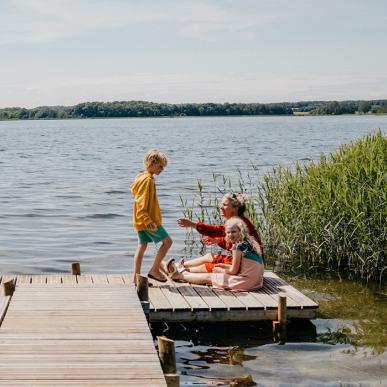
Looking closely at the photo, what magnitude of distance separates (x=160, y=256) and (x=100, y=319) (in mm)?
2357

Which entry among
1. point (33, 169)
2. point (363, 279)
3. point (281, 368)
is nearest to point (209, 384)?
point (281, 368)

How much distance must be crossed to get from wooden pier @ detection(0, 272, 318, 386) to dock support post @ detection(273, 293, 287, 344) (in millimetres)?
83

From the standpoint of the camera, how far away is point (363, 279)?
1201cm

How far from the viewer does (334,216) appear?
12062mm

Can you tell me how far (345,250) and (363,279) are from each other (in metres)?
0.56

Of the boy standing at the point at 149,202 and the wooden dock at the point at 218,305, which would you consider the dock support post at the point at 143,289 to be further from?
the boy standing at the point at 149,202

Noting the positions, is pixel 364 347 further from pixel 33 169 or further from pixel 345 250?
pixel 33 169

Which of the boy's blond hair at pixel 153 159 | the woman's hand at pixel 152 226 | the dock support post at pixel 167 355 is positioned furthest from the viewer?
the woman's hand at pixel 152 226

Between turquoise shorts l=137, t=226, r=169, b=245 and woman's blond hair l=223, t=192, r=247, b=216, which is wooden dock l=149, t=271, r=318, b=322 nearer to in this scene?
turquoise shorts l=137, t=226, r=169, b=245

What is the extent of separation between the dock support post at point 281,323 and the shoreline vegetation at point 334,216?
10.2 ft

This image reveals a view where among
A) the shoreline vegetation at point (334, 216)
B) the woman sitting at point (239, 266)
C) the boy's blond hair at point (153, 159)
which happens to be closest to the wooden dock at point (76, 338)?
the woman sitting at point (239, 266)

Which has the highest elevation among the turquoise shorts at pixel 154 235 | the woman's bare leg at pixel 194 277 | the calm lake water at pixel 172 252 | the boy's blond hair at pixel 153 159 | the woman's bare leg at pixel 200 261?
the boy's blond hair at pixel 153 159

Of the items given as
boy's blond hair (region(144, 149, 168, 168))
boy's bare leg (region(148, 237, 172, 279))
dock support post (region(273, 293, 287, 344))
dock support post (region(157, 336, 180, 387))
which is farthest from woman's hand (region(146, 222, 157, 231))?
dock support post (region(157, 336, 180, 387))

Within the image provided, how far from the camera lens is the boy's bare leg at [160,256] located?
965 centimetres
